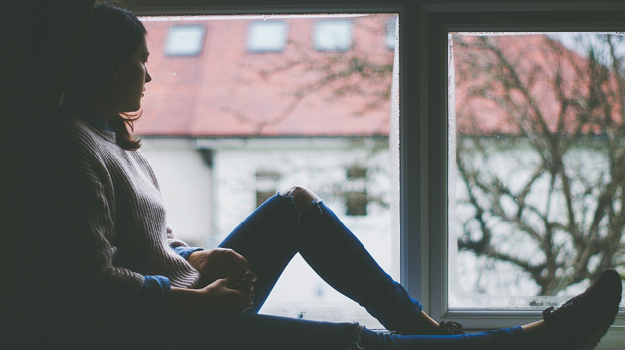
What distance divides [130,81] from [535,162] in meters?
1.05

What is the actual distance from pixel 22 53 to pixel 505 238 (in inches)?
47.9

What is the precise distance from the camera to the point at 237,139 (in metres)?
1.40

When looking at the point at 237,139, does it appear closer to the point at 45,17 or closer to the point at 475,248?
the point at 45,17

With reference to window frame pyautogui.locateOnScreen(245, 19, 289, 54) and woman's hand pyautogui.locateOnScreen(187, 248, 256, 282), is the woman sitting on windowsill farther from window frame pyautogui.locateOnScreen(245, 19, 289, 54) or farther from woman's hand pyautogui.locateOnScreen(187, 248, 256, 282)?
window frame pyautogui.locateOnScreen(245, 19, 289, 54)

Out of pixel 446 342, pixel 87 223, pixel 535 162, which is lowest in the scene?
pixel 446 342

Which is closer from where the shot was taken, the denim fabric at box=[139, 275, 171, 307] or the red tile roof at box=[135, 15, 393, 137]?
the denim fabric at box=[139, 275, 171, 307]

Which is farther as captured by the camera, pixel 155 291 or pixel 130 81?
pixel 130 81

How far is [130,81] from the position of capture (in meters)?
0.98

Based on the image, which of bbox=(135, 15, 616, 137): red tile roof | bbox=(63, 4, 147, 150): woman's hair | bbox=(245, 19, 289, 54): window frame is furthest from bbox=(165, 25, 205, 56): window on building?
bbox=(63, 4, 147, 150): woman's hair

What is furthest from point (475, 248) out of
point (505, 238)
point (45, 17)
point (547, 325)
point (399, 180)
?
point (45, 17)

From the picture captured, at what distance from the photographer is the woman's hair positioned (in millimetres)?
938

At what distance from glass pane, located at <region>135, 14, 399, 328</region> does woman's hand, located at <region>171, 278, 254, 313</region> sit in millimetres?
427

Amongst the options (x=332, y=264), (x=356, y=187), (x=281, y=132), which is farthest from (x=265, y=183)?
(x=332, y=264)

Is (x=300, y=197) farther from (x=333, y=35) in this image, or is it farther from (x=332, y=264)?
(x=333, y=35)
